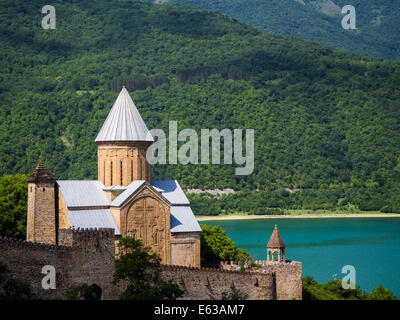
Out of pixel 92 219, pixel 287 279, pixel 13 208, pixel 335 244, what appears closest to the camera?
pixel 92 219

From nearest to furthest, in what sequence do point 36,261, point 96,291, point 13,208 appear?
1. point 36,261
2. point 96,291
3. point 13,208

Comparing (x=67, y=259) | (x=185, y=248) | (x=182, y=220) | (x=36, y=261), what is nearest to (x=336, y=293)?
(x=185, y=248)

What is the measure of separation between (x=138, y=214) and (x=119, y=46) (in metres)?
91.4

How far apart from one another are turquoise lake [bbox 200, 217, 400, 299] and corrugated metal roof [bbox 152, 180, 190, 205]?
9967 millimetres

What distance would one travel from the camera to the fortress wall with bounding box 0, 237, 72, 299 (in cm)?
2008

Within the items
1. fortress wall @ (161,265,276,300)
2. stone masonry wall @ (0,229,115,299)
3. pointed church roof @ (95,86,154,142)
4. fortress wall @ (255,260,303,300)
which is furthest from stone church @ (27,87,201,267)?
fortress wall @ (255,260,303,300)

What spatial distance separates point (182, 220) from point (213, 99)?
67785mm

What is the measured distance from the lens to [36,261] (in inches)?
807

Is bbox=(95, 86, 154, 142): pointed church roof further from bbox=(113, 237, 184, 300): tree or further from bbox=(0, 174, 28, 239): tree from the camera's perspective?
bbox=(113, 237, 184, 300): tree

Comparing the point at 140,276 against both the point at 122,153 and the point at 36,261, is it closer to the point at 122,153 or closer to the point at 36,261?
the point at 36,261

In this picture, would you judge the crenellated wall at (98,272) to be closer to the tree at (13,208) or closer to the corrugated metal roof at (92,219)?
the corrugated metal roof at (92,219)

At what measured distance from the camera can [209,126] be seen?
9006 cm

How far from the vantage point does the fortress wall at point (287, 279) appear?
84.6 ft

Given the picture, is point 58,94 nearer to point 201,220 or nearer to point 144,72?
point 144,72
